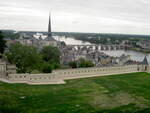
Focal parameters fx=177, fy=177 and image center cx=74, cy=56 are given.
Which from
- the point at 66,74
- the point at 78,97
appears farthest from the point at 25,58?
the point at 78,97

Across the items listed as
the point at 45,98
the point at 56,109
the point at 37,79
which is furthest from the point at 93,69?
the point at 56,109

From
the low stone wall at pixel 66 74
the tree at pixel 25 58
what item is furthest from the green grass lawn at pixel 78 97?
the tree at pixel 25 58

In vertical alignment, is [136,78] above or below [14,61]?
below

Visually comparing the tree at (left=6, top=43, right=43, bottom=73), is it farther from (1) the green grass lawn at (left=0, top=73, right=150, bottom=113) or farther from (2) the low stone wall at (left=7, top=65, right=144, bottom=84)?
(1) the green grass lawn at (left=0, top=73, right=150, bottom=113)

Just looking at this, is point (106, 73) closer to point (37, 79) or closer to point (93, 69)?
point (93, 69)

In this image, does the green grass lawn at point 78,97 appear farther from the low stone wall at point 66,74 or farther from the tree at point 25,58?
the tree at point 25,58

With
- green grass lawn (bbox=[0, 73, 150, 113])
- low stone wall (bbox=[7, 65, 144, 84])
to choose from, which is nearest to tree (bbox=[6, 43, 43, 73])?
low stone wall (bbox=[7, 65, 144, 84])
